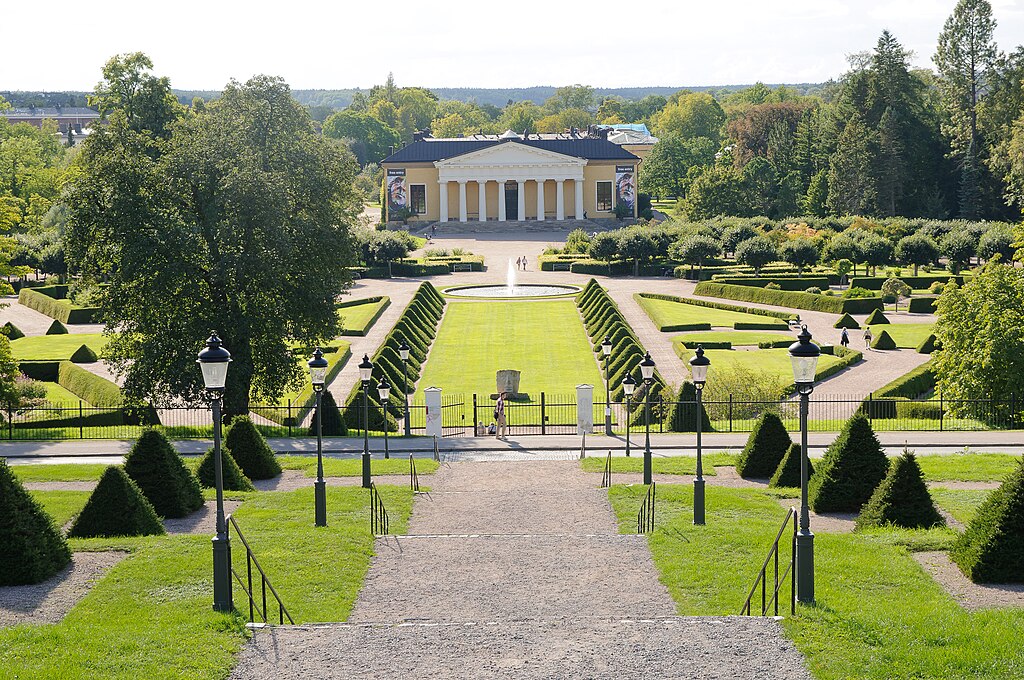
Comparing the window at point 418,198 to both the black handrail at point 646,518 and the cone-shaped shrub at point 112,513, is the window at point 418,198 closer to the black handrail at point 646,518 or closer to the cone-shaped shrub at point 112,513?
the black handrail at point 646,518

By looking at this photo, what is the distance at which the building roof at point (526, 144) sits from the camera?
129m

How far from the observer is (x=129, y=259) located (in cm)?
3253

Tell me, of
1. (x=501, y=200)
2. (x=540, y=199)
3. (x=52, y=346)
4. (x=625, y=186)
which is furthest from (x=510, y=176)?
(x=52, y=346)

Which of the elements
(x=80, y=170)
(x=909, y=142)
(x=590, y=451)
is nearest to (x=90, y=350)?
(x=80, y=170)

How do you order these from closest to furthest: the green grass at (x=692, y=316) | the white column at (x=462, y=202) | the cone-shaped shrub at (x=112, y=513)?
the cone-shaped shrub at (x=112, y=513) → the green grass at (x=692, y=316) → the white column at (x=462, y=202)

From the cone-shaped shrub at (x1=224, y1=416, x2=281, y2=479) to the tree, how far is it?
8.04 m

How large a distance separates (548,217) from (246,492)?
110725 mm

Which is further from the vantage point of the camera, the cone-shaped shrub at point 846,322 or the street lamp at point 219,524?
the cone-shaped shrub at point 846,322

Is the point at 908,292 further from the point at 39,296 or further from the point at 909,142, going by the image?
the point at 39,296

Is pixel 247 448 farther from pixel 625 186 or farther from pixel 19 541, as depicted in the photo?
pixel 625 186

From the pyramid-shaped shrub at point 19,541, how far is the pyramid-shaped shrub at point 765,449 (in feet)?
49.0

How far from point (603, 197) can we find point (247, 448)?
4299 inches

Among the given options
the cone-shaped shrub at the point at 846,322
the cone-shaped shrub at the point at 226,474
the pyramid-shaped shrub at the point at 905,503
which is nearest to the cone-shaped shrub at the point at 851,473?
the pyramid-shaped shrub at the point at 905,503

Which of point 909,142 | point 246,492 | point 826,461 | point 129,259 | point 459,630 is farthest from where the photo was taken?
point 909,142
